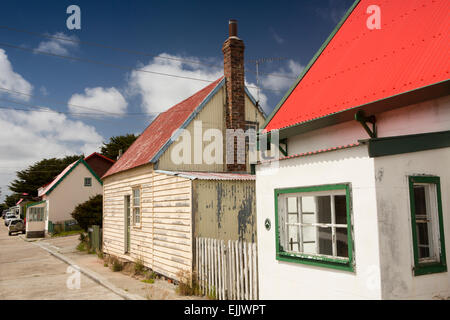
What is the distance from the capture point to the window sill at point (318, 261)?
17.9ft

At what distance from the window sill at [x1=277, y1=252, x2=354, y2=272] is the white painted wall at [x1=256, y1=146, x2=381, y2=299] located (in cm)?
8

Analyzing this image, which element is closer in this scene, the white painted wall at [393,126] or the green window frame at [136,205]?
the white painted wall at [393,126]

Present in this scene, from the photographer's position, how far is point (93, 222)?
77.0 feet

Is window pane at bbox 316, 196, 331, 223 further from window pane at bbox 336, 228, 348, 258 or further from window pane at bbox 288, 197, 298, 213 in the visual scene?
window pane at bbox 288, 197, 298, 213

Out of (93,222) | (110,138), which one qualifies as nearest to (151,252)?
(93,222)

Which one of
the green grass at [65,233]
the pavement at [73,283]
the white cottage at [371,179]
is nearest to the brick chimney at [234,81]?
the white cottage at [371,179]

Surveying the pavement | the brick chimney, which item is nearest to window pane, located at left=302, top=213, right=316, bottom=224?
the pavement

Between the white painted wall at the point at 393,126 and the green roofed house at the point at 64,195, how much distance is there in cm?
2813

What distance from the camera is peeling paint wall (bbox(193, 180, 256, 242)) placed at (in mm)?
9797

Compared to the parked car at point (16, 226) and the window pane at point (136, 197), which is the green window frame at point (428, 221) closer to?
the window pane at point (136, 197)

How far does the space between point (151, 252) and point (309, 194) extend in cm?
742

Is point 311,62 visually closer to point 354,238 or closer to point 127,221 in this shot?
point 354,238

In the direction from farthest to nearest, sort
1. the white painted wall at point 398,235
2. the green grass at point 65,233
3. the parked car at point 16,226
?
the parked car at point 16,226 < the green grass at point 65,233 < the white painted wall at point 398,235

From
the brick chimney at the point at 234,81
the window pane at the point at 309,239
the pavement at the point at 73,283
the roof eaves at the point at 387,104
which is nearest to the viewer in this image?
the window pane at the point at 309,239
